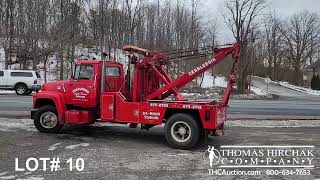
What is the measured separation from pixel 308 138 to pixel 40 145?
7.70 m

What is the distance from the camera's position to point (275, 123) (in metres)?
16.8

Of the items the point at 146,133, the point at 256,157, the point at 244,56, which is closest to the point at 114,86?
the point at 146,133

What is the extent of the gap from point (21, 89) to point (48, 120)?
2165 centimetres

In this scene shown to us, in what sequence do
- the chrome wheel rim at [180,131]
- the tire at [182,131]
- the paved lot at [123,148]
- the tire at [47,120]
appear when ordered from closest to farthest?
1. the paved lot at [123,148]
2. the tire at [182,131]
3. the chrome wheel rim at [180,131]
4. the tire at [47,120]

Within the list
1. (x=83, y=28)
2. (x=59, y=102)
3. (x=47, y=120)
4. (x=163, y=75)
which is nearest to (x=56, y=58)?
(x=83, y=28)

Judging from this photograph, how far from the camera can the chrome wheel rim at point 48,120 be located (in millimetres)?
13055

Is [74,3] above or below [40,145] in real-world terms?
above

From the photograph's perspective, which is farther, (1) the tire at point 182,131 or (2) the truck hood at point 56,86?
(2) the truck hood at point 56,86

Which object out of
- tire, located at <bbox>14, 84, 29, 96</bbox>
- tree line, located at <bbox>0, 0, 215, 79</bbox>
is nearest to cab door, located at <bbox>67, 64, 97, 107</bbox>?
tire, located at <bbox>14, 84, 29, 96</bbox>

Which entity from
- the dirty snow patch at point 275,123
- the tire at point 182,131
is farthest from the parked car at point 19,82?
the tire at point 182,131

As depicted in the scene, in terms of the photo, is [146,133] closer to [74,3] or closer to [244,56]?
[244,56]

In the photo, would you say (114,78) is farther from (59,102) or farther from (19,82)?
(19,82)

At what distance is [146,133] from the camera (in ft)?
44.9

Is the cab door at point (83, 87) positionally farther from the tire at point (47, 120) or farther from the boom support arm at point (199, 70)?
the boom support arm at point (199, 70)
